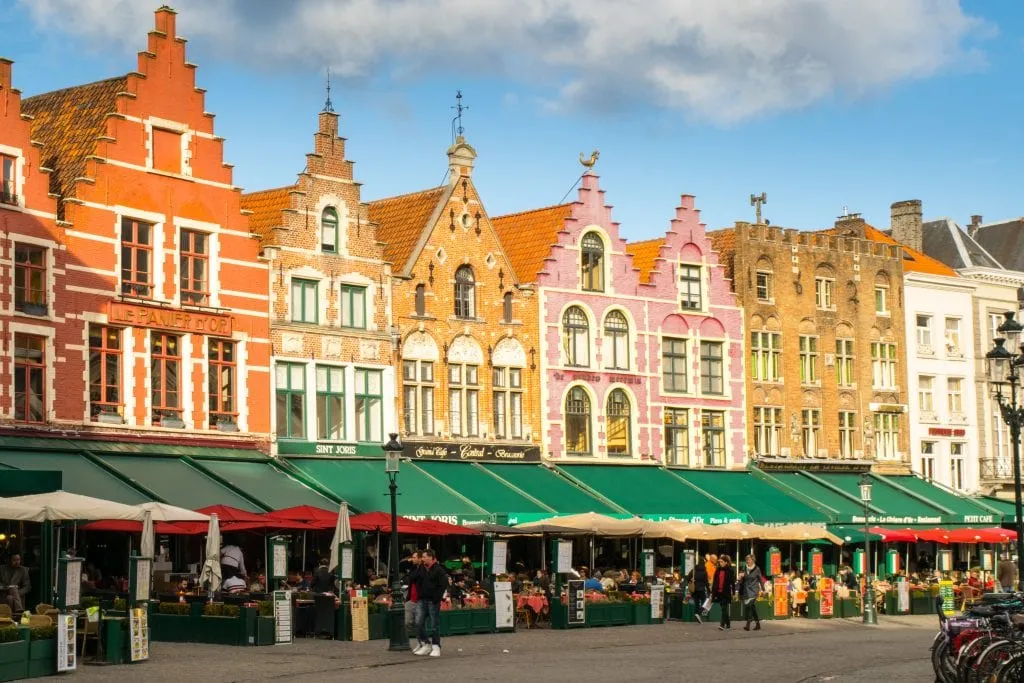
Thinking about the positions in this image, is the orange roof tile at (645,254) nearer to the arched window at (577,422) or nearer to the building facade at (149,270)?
the arched window at (577,422)

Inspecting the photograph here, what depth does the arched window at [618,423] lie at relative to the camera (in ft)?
173

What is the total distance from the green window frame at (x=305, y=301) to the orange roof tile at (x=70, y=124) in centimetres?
623

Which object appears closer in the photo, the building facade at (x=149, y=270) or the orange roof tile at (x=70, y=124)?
the building facade at (x=149, y=270)

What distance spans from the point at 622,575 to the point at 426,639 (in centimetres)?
1505

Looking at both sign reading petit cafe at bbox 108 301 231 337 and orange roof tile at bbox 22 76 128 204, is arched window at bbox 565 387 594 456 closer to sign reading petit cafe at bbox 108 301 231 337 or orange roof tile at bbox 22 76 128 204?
sign reading petit cafe at bbox 108 301 231 337

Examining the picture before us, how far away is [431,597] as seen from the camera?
29828 millimetres

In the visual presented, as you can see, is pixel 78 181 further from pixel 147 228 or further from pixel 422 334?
pixel 422 334

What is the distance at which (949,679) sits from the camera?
2261 centimetres

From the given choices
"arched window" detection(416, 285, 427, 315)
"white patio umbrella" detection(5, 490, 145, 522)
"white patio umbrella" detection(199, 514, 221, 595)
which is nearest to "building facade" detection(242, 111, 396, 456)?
"arched window" detection(416, 285, 427, 315)

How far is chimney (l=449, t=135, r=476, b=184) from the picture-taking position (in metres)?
49.0

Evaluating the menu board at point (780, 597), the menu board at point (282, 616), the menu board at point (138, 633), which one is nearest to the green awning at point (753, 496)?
the menu board at point (780, 597)

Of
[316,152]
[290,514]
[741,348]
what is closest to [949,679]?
[290,514]

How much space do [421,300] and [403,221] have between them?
2.71 meters

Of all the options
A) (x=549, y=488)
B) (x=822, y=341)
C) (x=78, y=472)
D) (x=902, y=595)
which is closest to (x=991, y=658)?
(x=78, y=472)
